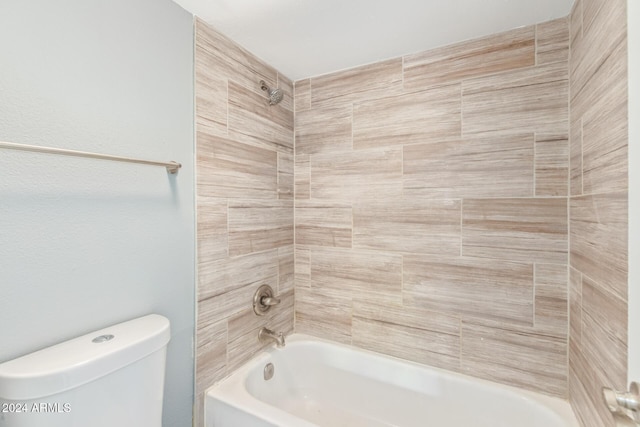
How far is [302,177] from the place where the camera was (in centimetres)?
198

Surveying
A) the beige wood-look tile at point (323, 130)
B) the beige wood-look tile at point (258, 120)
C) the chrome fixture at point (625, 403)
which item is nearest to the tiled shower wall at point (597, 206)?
the chrome fixture at point (625, 403)

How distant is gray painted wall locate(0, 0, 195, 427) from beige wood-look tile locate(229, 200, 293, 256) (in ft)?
0.83

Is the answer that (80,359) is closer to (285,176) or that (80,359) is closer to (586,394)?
(285,176)

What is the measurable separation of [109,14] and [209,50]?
0.43 metres

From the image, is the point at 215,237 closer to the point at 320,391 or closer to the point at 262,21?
the point at 262,21

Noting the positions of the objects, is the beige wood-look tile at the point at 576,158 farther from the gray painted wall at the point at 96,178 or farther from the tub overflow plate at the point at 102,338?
the tub overflow plate at the point at 102,338

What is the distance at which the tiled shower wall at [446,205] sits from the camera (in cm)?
137

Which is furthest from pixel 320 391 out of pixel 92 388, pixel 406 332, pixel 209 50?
pixel 209 50

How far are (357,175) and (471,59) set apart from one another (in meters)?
0.83

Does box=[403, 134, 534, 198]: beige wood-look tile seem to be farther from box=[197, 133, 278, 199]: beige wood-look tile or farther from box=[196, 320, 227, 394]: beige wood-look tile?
box=[196, 320, 227, 394]: beige wood-look tile

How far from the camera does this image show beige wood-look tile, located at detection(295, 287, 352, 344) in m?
1.87

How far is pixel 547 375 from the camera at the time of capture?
1.38 metres

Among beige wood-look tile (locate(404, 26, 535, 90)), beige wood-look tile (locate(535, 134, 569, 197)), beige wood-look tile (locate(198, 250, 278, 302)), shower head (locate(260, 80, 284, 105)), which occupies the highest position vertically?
beige wood-look tile (locate(404, 26, 535, 90))

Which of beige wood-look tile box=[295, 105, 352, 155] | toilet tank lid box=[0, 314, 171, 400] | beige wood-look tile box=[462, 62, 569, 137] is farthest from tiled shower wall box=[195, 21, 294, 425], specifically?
beige wood-look tile box=[462, 62, 569, 137]
